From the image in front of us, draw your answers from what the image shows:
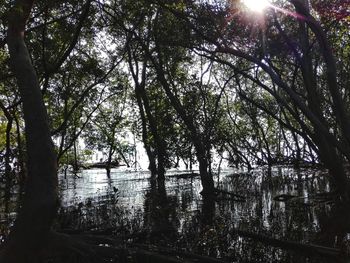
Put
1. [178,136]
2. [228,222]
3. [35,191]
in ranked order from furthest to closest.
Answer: [178,136] < [228,222] < [35,191]

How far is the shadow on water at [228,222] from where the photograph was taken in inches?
306

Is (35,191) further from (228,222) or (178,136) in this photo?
(178,136)

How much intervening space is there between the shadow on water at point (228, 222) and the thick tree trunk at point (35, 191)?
183 centimetres

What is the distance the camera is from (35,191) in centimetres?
607

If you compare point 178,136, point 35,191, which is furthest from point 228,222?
point 178,136

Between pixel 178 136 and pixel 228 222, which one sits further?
pixel 178 136

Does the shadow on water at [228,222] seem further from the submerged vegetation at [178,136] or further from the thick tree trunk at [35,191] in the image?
the thick tree trunk at [35,191]

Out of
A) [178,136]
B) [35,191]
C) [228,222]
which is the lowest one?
[228,222]

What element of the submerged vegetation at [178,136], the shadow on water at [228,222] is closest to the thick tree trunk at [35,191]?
the submerged vegetation at [178,136]

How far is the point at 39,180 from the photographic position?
6117 millimetres

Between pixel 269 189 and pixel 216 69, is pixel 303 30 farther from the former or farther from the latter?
pixel 216 69

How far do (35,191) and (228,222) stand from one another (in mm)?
6066

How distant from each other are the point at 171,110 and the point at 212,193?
12.8 meters

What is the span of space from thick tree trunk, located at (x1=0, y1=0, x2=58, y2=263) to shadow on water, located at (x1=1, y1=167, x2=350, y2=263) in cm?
183
